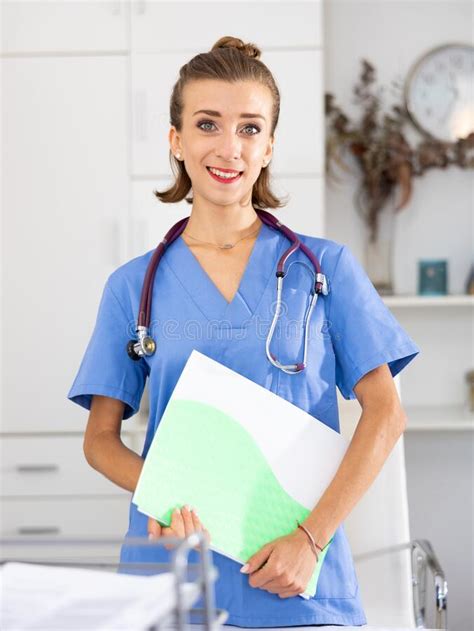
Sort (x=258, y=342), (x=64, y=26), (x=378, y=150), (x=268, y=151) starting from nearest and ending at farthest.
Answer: (x=258, y=342) → (x=268, y=151) → (x=64, y=26) → (x=378, y=150)

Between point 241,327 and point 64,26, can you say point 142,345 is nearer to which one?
point 241,327

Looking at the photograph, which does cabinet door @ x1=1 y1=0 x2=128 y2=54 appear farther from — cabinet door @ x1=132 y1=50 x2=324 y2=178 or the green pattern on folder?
the green pattern on folder

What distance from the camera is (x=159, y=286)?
1.44 meters

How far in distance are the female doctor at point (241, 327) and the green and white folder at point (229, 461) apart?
93 millimetres

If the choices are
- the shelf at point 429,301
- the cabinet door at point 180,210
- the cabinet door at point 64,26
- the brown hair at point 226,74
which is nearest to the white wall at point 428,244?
the shelf at point 429,301

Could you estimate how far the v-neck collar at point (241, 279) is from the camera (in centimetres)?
138

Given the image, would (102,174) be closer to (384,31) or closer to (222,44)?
(384,31)

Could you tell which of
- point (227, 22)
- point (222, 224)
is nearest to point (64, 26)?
point (227, 22)

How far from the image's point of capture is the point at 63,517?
2.76 meters

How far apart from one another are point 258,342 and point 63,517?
64.1 inches

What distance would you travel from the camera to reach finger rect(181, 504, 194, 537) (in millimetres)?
1076

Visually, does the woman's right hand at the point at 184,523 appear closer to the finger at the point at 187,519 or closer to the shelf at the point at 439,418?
the finger at the point at 187,519

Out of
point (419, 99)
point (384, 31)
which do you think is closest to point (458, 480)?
point (419, 99)

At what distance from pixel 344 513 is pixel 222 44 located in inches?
30.2
